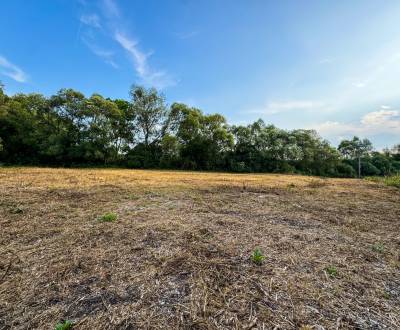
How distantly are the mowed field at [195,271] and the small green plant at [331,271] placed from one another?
0.4 inches

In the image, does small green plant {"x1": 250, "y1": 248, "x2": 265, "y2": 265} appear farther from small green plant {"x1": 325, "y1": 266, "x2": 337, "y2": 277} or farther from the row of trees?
the row of trees

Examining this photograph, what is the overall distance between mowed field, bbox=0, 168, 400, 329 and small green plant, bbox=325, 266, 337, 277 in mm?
11

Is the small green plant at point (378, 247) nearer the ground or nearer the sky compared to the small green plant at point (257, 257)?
nearer the ground

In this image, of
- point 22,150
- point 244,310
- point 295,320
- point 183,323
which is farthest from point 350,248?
point 22,150

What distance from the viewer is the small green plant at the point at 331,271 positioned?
254 centimetres

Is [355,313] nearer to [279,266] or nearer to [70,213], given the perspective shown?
[279,266]

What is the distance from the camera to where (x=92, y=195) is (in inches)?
264

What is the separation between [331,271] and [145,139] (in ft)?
94.7

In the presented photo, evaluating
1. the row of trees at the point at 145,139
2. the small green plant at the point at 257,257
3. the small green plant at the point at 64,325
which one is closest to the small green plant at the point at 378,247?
the small green plant at the point at 257,257

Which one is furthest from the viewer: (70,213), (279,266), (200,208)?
(200,208)

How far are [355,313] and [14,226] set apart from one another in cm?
498

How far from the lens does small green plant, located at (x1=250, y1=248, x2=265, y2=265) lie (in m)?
2.77

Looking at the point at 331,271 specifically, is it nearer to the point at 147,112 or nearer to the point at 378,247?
the point at 378,247

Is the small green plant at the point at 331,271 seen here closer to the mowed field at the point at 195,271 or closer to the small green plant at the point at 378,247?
the mowed field at the point at 195,271
